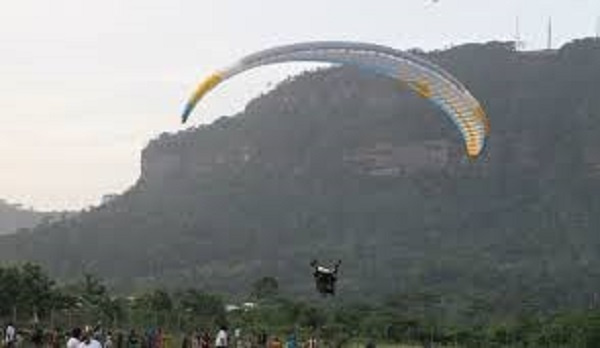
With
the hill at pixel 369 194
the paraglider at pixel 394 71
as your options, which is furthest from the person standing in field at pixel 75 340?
the hill at pixel 369 194

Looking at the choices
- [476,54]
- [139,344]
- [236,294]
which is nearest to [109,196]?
[476,54]

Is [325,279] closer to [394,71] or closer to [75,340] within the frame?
[394,71]

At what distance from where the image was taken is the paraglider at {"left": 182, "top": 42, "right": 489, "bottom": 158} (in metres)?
17.2

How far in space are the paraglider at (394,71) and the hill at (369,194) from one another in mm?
69434

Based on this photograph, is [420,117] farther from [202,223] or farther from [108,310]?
[108,310]

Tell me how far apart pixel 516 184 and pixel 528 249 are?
15531mm

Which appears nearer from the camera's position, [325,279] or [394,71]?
[325,279]

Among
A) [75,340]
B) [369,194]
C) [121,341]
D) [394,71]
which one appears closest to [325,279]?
[394,71]

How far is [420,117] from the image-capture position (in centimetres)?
12588

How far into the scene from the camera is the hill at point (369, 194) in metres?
98.8

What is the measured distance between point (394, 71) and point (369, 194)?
10106 cm

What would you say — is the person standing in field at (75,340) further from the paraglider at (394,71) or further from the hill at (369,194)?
the hill at (369,194)

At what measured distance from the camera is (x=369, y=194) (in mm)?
118750

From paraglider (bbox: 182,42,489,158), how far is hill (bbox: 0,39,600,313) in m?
69.4
